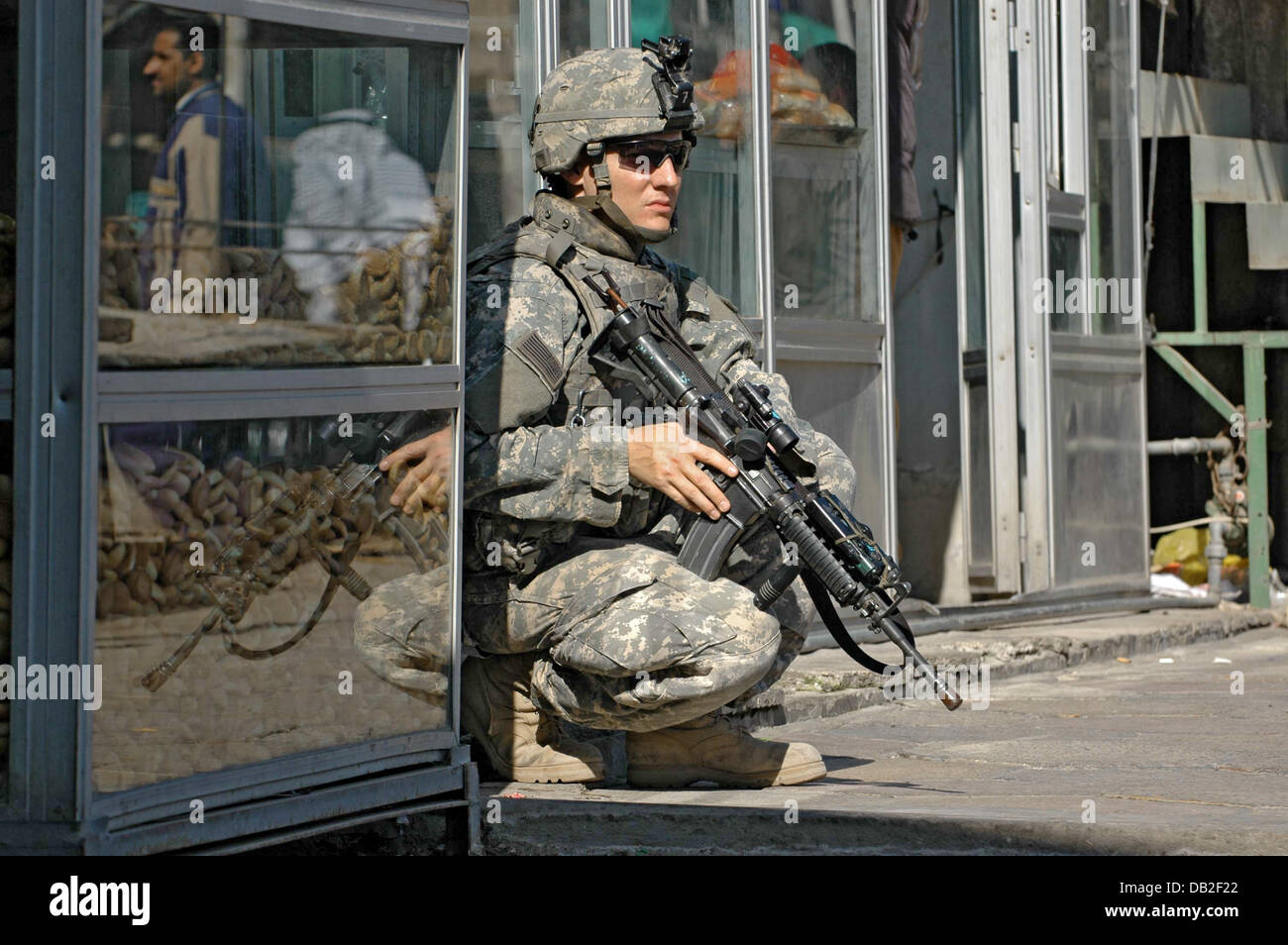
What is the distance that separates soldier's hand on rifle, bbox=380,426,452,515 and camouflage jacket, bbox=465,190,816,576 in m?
0.30

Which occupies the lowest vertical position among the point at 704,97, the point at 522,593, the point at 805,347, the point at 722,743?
the point at 722,743

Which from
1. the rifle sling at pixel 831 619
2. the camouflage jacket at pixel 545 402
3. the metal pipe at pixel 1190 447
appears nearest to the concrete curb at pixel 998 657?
the rifle sling at pixel 831 619

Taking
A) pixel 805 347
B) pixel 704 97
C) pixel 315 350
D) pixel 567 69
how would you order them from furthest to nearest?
pixel 805 347 < pixel 704 97 < pixel 567 69 < pixel 315 350

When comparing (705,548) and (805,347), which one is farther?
(805,347)

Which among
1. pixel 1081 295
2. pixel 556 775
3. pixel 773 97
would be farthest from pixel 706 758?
pixel 1081 295

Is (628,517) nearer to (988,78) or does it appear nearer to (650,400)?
(650,400)

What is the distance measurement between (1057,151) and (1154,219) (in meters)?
2.09

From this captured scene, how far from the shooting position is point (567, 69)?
157 inches

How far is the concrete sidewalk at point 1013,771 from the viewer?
125 inches

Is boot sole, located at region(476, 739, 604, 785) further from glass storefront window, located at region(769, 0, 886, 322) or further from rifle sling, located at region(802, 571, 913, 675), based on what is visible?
glass storefront window, located at region(769, 0, 886, 322)

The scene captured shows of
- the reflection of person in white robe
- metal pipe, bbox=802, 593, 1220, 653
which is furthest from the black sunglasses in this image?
metal pipe, bbox=802, 593, 1220, 653

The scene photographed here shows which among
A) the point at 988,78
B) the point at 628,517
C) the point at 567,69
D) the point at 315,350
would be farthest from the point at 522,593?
the point at 988,78

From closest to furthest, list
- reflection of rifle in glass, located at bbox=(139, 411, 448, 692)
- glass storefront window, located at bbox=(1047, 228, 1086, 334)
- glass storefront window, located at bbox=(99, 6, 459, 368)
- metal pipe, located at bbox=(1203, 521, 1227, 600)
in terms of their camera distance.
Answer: glass storefront window, located at bbox=(99, 6, 459, 368) → reflection of rifle in glass, located at bbox=(139, 411, 448, 692) → glass storefront window, located at bbox=(1047, 228, 1086, 334) → metal pipe, located at bbox=(1203, 521, 1227, 600)

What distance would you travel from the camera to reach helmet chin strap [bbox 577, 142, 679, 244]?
12.8 feet
